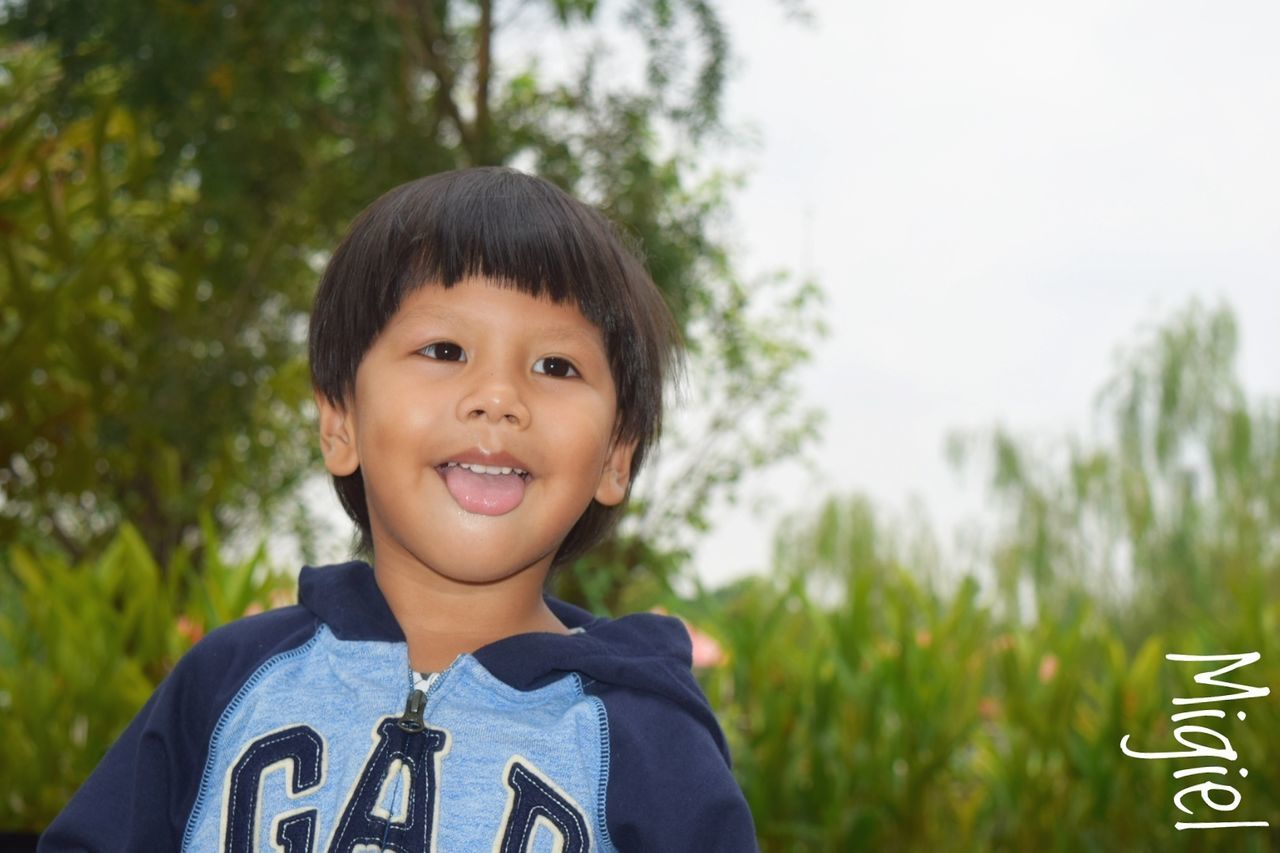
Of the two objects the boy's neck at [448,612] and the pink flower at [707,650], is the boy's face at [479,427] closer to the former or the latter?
the boy's neck at [448,612]

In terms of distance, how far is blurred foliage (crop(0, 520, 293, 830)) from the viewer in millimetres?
2535

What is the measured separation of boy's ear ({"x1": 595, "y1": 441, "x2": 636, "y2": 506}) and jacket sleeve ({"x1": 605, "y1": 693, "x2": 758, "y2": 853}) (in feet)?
0.73

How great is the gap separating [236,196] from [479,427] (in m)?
2.24

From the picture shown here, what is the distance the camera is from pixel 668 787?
1.12 m

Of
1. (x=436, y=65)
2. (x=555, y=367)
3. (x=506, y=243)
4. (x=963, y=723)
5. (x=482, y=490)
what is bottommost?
(x=963, y=723)

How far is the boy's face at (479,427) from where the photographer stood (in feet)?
3.79

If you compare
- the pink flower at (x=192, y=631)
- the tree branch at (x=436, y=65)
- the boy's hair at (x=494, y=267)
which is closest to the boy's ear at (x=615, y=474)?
the boy's hair at (x=494, y=267)

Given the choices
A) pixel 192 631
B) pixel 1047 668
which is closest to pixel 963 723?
pixel 1047 668

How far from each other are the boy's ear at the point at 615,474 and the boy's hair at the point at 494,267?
1 centimetres

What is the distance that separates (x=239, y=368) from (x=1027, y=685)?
1.87 metres

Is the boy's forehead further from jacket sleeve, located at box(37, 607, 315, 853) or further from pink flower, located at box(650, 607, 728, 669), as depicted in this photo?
pink flower, located at box(650, 607, 728, 669)

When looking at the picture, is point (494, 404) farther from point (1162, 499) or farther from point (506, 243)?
point (1162, 499)

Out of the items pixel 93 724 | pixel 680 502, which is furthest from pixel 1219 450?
pixel 93 724

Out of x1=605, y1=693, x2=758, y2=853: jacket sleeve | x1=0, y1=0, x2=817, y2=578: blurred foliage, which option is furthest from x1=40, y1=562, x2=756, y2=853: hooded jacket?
x1=0, y1=0, x2=817, y2=578: blurred foliage
